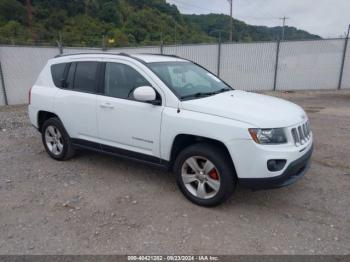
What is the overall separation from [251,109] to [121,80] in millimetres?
1838

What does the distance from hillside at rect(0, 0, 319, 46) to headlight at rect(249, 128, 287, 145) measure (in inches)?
1057

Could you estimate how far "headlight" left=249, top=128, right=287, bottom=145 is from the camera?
3.06 metres

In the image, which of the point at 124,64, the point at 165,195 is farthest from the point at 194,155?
the point at 124,64

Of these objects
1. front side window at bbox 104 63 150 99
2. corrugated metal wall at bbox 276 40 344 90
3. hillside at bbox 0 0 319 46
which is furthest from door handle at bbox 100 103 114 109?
hillside at bbox 0 0 319 46

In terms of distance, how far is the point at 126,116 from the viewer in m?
3.90

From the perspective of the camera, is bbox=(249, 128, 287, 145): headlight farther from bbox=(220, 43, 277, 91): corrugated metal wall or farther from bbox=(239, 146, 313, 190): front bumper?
bbox=(220, 43, 277, 91): corrugated metal wall

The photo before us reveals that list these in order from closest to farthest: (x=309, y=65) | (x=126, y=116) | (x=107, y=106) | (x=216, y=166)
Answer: (x=216, y=166) < (x=126, y=116) < (x=107, y=106) < (x=309, y=65)

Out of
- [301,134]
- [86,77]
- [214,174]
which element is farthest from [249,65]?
[214,174]

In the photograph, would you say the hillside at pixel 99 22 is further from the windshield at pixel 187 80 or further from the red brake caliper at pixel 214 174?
the red brake caliper at pixel 214 174

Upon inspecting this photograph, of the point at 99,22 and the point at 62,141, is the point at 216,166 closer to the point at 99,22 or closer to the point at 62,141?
the point at 62,141

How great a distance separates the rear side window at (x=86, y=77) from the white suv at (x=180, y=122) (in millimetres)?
15

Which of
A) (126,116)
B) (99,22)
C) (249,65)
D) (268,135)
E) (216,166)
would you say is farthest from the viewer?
(99,22)

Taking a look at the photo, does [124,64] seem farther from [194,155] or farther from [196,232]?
[196,232]

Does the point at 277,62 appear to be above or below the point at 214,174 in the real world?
above
